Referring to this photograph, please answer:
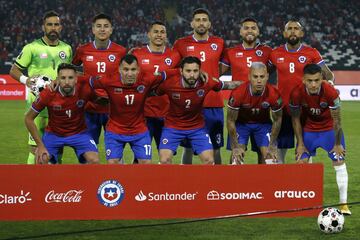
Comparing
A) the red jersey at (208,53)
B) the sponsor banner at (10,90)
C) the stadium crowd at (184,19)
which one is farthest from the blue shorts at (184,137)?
the stadium crowd at (184,19)

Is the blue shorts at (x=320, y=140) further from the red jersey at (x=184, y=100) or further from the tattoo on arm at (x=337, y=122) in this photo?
the red jersey at (x=184, y=100)

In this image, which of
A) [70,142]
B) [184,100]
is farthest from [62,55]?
[184,100]

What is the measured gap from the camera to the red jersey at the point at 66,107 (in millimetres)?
7598

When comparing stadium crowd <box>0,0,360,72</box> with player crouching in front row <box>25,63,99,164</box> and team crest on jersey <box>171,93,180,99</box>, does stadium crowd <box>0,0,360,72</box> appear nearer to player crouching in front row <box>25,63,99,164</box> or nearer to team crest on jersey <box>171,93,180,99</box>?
player crouching in front row <box>25,63,99,164</box>

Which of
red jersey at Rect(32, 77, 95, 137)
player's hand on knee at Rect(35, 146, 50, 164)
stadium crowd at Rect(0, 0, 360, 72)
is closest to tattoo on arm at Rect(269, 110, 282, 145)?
red jersey at Rect(32, 77, 95, 137)

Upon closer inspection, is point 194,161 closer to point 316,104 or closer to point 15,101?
point 316,104

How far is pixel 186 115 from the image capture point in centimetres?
791

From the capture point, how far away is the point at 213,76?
27.7 feet

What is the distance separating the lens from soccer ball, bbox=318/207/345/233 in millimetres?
6605

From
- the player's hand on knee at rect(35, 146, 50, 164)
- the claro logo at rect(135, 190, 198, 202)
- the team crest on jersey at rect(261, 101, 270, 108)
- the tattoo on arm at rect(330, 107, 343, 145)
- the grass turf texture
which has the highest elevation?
the team crest on jersey at rect(261, 101, 270, 108)

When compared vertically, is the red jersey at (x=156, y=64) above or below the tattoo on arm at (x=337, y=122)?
above

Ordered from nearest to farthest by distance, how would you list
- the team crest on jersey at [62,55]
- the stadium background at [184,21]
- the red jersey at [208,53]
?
the red jersey at [208,53] → the team crest on jersey at [62,55] → the stadium background at [184,21]

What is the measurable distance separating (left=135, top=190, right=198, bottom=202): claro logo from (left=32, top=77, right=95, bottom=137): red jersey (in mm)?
1378

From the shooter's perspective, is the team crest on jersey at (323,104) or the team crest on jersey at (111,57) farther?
the team crest on jersey at (111,57)
